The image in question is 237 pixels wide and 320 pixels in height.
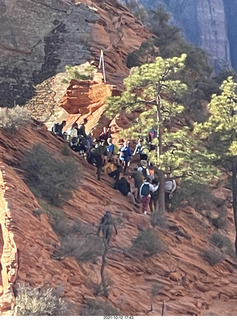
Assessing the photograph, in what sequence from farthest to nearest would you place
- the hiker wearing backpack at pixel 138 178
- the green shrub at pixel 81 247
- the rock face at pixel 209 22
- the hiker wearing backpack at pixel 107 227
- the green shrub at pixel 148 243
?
the rock face at pixel 209 22, the hiker wearing backpack at pixel 138 178, the green shrub at pixel 148 243, the hiker wearing backpack at pixel 107 227, the green shrub at pixel 81 247

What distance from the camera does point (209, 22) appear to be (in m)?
81.8

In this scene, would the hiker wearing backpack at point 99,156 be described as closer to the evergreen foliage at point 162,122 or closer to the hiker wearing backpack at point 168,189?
the evergreen foliage at point 162,122

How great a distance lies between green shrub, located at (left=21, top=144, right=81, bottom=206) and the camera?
14.0 meters

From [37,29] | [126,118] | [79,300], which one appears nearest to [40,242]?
[79,300]

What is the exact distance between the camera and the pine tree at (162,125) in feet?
52.1

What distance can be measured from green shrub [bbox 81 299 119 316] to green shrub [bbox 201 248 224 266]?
4760 mm

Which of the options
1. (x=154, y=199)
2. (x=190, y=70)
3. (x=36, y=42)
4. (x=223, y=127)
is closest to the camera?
(x=223, y=127)

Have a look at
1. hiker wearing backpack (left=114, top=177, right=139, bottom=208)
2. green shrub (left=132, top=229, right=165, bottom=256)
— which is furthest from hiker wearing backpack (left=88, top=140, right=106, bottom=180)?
green shrub (left=132, top=229, right=165, bottom=256)

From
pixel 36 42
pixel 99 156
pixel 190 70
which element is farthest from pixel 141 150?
pixel 36 42

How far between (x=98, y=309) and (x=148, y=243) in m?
3.57

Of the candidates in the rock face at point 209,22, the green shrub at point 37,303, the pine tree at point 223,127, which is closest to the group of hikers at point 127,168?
the pine tree at point 223,127

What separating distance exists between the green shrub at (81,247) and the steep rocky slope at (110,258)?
0.13 metres

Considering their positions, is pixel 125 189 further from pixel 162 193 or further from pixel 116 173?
pixel 162 193

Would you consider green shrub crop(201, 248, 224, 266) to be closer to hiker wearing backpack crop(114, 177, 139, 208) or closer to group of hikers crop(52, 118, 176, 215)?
group of hikers crop(52, 118, 176, 215)
